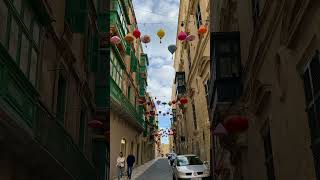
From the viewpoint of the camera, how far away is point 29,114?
8406 millimetres

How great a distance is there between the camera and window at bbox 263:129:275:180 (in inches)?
440

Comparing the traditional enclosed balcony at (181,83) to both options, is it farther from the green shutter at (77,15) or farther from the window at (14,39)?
the window at (14,39)

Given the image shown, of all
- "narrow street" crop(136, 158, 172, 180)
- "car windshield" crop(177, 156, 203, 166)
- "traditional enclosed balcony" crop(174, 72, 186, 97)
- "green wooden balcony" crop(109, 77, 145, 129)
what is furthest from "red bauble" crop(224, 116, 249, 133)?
"traditional enclosed balcony" crop(174, 72, 186, 97)

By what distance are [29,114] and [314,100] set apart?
4980 mm

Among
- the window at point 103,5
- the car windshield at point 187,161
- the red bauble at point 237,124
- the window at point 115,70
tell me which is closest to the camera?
the red bauble at point 237,124

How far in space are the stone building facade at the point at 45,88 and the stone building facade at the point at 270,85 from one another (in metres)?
4.63

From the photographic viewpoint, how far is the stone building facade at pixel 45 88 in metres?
7.80

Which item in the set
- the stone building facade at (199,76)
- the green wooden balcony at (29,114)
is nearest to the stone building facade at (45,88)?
the green wooden balcony at (29,114)

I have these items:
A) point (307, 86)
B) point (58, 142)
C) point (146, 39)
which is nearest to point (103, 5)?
point (146, 39)

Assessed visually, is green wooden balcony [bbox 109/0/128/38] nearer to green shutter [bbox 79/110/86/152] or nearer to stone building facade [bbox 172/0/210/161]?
stone building facade [bbox 172/0/210/161]

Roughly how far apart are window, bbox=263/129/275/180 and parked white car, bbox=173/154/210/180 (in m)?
9.87

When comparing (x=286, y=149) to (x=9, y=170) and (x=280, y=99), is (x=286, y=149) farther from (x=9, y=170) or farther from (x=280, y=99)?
(x=9, y=170)

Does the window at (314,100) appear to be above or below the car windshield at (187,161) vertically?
above

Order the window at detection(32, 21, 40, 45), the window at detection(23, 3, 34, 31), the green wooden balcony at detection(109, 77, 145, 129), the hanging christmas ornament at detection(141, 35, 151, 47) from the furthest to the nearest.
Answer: the green wooden balcony at detection(109, 77, 145, 129) → the hanging christmas ornament at detection(141, 35, 151, 47) → the window at detection(32, 21, 40, 45) → the window at detection(23, 3, 34, 31)
